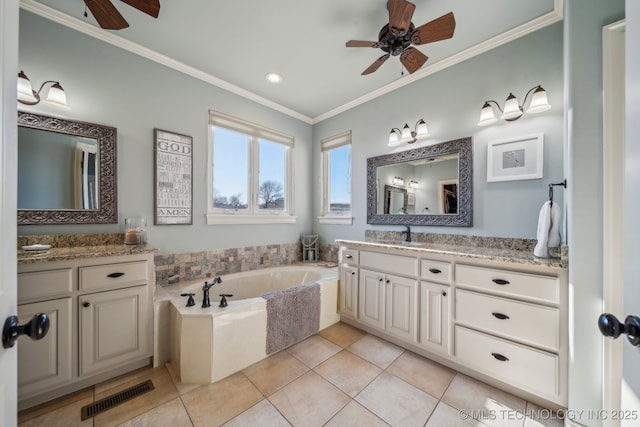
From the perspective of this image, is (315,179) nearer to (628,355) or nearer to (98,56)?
(98,56)

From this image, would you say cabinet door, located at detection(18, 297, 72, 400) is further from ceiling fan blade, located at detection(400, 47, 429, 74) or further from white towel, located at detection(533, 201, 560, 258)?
white towel, located at detection(533, 201, 560, 258)

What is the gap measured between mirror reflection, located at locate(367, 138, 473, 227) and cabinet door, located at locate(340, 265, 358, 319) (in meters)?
0.75

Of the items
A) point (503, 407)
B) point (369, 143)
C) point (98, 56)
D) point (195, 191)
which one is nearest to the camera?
point (503, 407)

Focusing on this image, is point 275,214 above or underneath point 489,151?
underneath

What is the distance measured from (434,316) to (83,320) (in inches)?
99.1

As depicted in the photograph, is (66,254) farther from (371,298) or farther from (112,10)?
(371,298)

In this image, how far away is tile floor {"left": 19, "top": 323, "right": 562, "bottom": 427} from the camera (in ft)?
4.56

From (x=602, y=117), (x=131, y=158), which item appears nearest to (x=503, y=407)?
(x=602, y=117)

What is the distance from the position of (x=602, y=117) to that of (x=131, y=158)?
10.7 ft

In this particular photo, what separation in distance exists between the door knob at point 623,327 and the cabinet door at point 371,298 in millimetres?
1683

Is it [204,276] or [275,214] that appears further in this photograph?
[275,214]

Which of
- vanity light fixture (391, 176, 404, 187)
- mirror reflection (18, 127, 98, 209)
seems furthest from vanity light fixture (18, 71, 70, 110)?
vanity light fixture (391, 176, 404, 187)

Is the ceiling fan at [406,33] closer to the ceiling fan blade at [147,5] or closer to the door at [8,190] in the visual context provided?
the ceiling fan blade at [147,5]

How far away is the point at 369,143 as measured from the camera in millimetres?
3008
